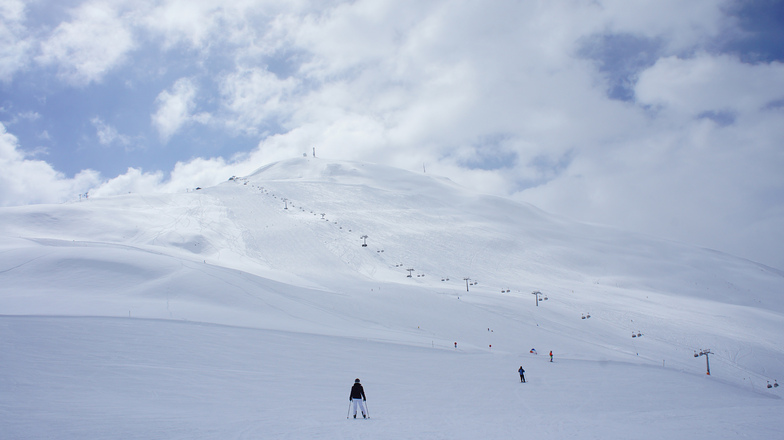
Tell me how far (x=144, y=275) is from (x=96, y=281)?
2.83 m

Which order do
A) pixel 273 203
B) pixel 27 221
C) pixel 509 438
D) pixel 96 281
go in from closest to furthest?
pixel 509 438 → pixel 96 281 → pixel 27 221 → pixel 273 203

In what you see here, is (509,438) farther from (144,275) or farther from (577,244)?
(577,244)

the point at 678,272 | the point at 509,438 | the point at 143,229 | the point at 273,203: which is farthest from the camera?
the point at 273,203

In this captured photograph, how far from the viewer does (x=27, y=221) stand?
5347 centimetres

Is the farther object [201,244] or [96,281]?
[201,244]

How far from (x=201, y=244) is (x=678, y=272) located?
70990 mm

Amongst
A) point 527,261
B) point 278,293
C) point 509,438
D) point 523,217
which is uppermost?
point 523,217

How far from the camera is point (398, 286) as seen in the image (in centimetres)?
4300

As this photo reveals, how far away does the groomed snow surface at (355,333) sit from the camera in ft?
39.9

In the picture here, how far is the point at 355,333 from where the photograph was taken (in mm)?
26172

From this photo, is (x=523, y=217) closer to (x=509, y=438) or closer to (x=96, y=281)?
(x=96, y=281)

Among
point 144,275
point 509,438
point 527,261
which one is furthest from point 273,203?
point 509,438

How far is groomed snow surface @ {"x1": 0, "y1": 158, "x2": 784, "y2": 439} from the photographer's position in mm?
12148

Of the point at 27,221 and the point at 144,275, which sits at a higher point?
the point at 27,221
